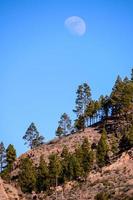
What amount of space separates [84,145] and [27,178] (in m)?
17.9

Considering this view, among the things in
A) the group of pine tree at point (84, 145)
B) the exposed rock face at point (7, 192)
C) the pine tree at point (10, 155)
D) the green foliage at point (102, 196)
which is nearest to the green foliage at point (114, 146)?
the group of pine tree at point (84, 145)

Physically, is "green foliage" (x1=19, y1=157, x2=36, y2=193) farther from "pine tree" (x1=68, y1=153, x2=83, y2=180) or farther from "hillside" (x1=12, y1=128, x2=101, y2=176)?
"hillside" (x1=12, y1=128, x2=101, y2=176)

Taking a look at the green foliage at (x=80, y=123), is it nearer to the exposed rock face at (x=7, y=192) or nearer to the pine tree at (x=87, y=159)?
the pine tree at (x=87, y=159)

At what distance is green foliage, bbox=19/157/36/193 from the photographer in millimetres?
126500

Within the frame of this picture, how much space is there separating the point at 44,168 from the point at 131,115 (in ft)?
130

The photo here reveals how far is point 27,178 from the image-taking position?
12712cm

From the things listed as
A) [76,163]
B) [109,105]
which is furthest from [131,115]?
[76,163]

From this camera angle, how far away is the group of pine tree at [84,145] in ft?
414

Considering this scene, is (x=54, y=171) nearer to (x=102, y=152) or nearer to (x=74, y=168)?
(x=74, y=168)

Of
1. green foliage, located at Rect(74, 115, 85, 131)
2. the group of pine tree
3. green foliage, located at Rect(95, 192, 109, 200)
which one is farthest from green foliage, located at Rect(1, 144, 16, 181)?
green foliage, located at Rect(95, 192, 109, 200)

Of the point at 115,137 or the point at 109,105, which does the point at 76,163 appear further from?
the point at 109,105

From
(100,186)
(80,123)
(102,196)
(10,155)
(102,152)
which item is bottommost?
(102,196)

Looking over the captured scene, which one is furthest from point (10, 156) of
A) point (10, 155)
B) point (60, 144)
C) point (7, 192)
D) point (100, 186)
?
point (100, 186)

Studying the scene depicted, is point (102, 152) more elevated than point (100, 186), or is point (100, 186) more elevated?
point (102, 152)
